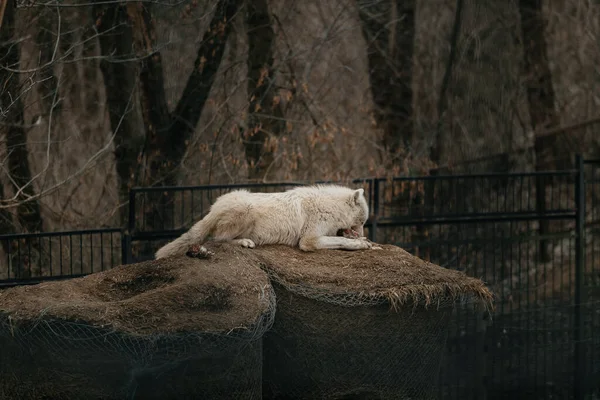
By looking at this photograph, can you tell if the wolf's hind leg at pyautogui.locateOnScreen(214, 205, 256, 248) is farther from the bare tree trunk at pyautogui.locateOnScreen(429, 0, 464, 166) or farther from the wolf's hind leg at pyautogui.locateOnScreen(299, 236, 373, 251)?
the bare tree trunk at pyautogui.locateOnScreen(429, 0, 464, 166)

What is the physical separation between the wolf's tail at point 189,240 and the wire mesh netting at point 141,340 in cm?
132

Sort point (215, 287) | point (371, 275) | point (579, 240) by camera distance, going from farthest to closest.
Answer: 1. point (579, 240)
2. point (371, 275)
3. point (215, 287)

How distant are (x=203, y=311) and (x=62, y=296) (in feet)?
4.08

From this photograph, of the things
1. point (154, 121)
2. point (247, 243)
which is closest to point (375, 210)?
point (247, 243)

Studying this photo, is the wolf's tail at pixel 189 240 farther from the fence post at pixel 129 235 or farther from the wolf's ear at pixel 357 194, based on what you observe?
the fence post at pixel 129 235

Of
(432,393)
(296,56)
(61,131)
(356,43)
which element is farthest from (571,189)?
(432,393)

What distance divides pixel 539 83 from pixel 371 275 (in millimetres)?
12501

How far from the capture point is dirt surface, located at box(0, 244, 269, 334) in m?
7.39

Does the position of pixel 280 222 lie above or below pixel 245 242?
above

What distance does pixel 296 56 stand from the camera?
1730 cm

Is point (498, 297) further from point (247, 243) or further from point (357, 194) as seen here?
point (247, 243)

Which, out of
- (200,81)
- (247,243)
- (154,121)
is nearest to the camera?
(247,243)

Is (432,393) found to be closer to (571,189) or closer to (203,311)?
(203,311)

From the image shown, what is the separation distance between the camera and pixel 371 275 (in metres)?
8.80
